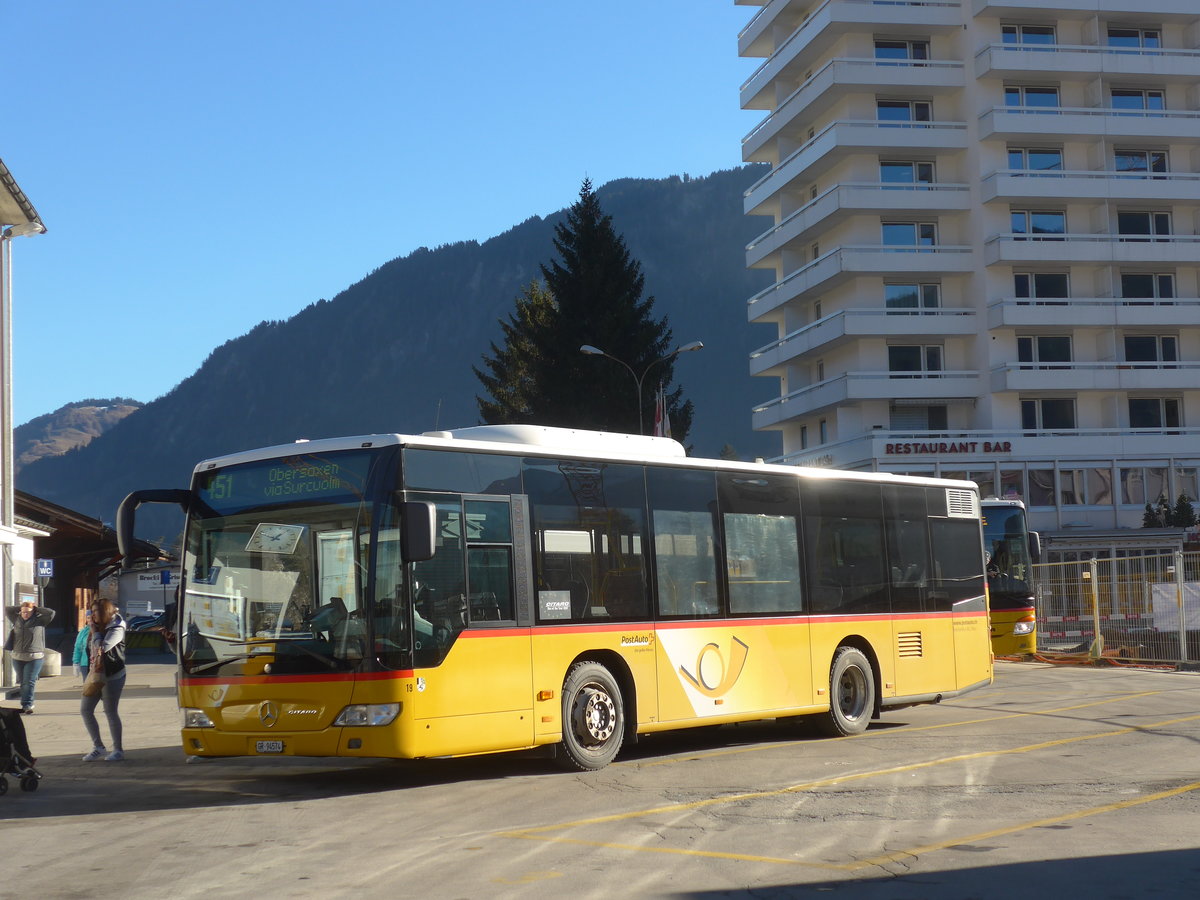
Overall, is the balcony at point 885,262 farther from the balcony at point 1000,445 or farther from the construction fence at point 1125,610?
the construction fence at point 1125,610

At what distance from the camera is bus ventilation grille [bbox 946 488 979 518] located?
60.4 ft

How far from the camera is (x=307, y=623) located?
11.6 meters

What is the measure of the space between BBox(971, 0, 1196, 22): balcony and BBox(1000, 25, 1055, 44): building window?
0.98 metres

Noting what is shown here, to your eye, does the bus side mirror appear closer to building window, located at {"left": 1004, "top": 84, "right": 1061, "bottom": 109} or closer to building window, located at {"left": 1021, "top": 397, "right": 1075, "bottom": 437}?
building window, located at {"left": 1021, "top": 397, "right": 1075, "bottom": 437}

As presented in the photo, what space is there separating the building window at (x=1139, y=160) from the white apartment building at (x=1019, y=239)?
10 cm

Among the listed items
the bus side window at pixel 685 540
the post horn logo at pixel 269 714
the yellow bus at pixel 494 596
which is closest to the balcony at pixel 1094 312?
the yellow bus at pixel 494 596

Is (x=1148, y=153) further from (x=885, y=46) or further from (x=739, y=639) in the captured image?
(x=739, y=639)

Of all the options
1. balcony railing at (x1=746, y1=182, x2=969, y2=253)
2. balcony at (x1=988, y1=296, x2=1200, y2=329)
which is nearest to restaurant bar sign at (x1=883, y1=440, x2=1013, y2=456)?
balcony at (x1=988, y1=296, x2=1200, y2=329)

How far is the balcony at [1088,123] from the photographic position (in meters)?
59.4

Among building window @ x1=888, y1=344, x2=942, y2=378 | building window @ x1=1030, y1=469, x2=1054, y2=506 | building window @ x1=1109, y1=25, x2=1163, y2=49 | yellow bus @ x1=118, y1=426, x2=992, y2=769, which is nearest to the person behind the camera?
yellow bus @ x1=118, y1=426, x2=992, y2=769

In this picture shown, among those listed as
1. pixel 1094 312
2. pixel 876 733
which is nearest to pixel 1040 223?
pixel 1094 312

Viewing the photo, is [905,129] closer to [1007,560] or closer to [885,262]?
[885,262]

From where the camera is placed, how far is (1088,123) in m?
60.2

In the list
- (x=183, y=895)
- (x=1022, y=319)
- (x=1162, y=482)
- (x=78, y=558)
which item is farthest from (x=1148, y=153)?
(x=183, y=895)
